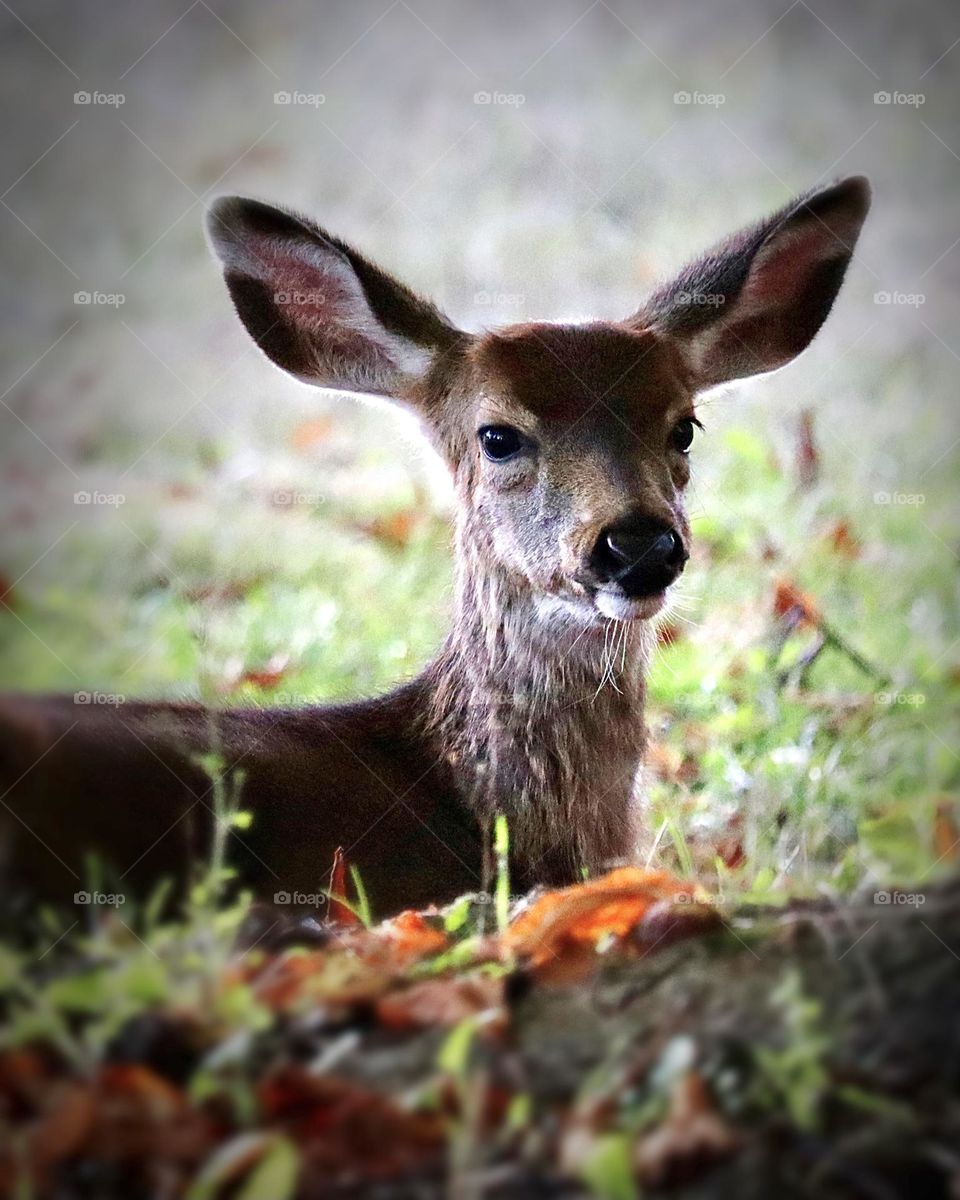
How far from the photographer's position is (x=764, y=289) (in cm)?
412

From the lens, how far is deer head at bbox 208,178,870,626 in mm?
3447

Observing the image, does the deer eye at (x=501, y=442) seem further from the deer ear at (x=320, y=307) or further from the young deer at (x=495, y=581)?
the deer ear at (x=320, y=307)

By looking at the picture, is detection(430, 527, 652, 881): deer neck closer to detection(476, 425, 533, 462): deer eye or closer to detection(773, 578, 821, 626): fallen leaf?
detection(476, 425, 533, 462): deer eye

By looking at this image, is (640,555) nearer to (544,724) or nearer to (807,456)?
(544,724)

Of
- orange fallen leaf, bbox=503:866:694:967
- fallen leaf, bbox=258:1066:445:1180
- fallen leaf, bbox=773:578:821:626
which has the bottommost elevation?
fallen leaf, bbox=258:1066:445:1180

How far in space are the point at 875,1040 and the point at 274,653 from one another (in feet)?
10.6

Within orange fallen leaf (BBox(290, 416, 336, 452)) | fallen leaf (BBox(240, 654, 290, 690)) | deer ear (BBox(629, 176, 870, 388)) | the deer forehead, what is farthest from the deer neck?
orange fallen leaf (BBox(290, 416, 336, 452))

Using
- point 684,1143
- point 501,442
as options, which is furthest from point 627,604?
point 684,1143

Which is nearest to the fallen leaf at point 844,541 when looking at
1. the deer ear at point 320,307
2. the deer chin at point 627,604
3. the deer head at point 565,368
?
the deer head at point 565,368

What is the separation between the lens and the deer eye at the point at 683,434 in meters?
3.78

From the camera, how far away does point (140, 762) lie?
3.19 metres

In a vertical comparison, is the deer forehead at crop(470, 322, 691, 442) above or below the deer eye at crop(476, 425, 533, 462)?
above

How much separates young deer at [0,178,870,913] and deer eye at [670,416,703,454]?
0.01 m

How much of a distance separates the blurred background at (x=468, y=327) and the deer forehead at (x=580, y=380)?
0.47 metres
